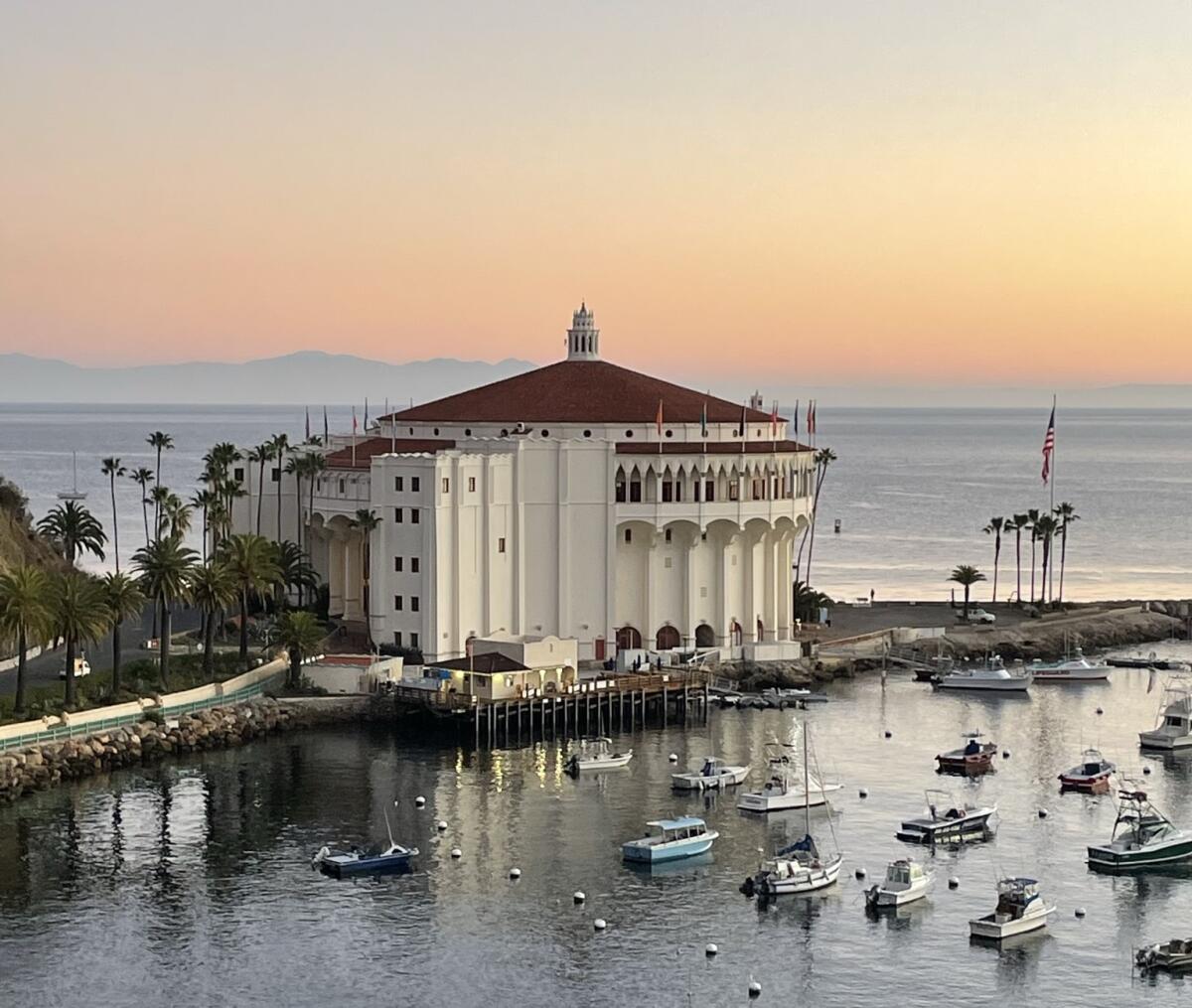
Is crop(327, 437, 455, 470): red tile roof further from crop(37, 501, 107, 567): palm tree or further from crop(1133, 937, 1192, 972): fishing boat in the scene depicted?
crop(1133, 937, 1192, 972): fishing boat

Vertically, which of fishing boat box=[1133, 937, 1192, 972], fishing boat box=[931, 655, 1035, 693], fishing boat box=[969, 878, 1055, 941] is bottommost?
fishing boat box=[1133, 937, 1192, 972]

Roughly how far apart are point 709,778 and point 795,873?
46.7 feet

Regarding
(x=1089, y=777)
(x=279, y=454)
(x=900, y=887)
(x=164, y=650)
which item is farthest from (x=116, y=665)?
(x=1089, y=777)

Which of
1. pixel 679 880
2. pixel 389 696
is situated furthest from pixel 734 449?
pixel 679 880

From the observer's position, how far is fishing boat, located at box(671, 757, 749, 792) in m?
74.8

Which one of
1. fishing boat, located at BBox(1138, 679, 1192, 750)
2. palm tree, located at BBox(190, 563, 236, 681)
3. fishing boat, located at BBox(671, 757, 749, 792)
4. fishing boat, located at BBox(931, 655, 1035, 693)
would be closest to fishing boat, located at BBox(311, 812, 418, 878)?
fishing boat, located at BBox(671, 757, 749, 792)

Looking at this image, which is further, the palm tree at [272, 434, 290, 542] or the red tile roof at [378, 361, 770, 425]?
the palm tree at [272, 434, 290, 542]

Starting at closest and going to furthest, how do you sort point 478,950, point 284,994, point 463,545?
point 284,994 → point 478,950 → point 463,545

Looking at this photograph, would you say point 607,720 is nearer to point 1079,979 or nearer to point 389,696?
point 389,696

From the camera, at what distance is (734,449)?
103 metres

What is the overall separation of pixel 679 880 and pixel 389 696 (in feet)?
93.0

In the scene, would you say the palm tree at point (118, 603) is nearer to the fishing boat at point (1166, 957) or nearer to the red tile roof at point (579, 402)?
the red tile roof at point (579, 402)

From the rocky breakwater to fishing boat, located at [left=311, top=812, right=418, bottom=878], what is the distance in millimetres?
14039

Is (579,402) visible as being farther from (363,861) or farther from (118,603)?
(363,861)
